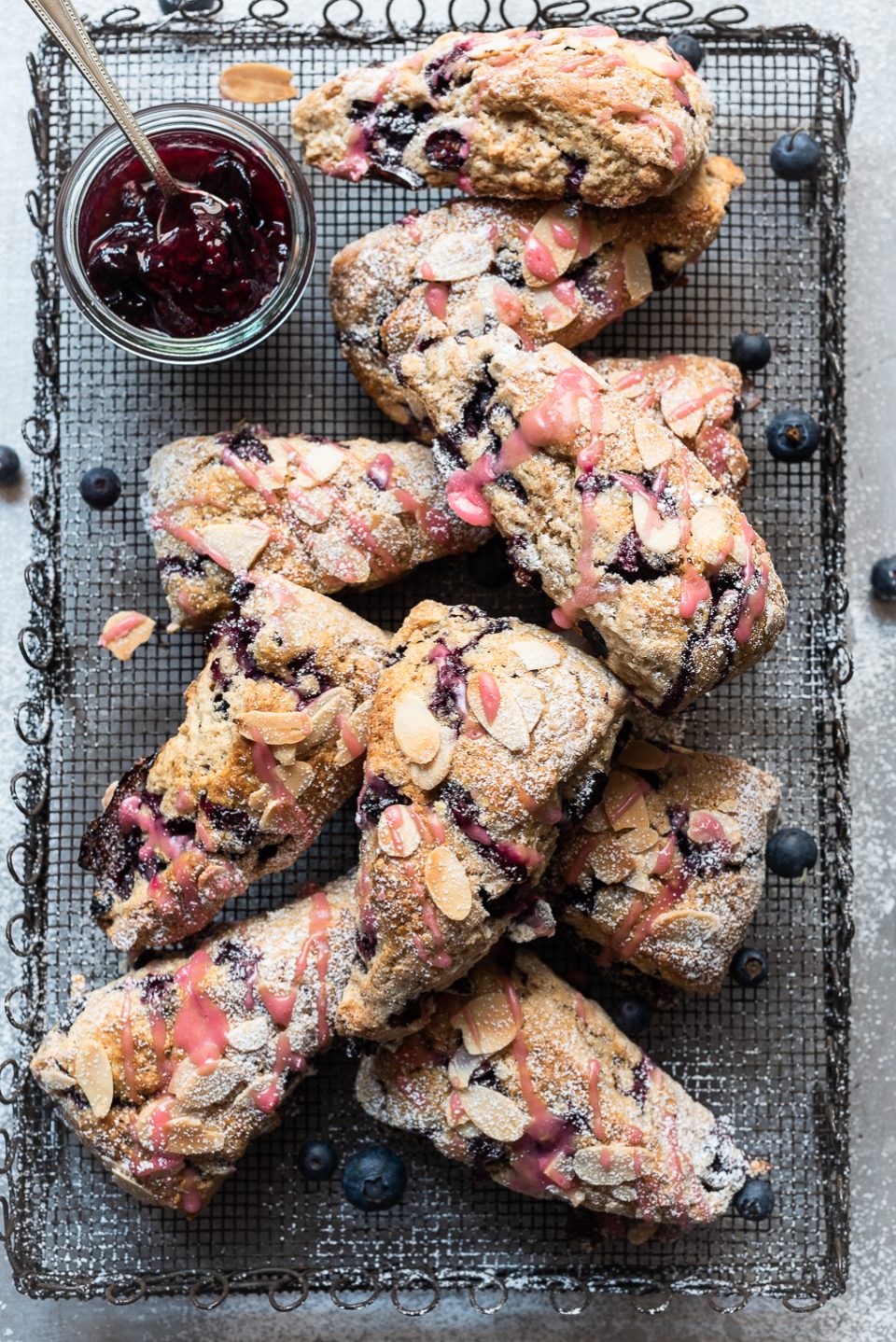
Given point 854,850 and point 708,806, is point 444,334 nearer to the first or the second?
point 708,806

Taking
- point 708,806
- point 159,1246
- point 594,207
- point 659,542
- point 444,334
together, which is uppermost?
point 594,207

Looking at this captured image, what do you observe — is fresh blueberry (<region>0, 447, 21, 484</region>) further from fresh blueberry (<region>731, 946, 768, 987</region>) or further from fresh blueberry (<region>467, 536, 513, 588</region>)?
fresh blueberry (<region>731, 946, 768, 987</region>)

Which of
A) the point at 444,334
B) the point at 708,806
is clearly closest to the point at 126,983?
the point at 708,806

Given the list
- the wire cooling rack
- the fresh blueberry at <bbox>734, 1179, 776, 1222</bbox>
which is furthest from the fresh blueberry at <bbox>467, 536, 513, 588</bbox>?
the fresh blueberry at <bbox>734, 1179, 776, 1222</bbox>

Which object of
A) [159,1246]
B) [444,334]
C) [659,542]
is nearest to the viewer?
[659,542]

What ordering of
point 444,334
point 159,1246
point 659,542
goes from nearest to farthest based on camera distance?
point 659,542 < point 444,334 < point 159,1246

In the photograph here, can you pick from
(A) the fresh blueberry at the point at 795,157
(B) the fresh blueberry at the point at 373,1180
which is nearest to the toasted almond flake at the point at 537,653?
(B) the fresh blueberry at the point at 373,1180

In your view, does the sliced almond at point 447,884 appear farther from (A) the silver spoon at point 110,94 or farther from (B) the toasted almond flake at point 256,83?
(B) the toasted almond flake at point 256,83

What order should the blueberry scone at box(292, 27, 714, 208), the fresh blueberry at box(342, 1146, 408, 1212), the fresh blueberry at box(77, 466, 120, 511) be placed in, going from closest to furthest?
the blueberry scone at box(292, 27, 714, 208) < the fresh blueberry at box(342, 1146, 408, 1212) < the fresh blueberry at box(77, 466, 120, 511)
